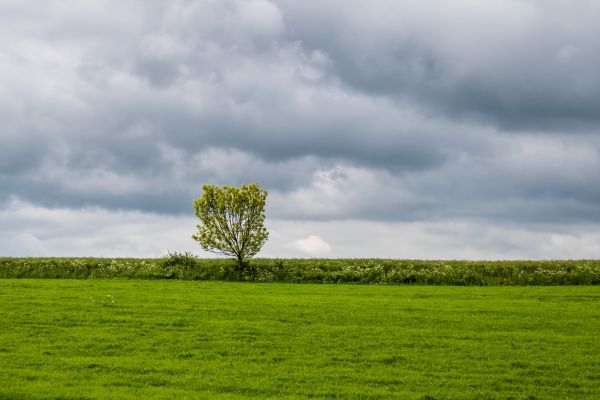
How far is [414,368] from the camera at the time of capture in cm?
2241

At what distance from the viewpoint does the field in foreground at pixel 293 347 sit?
19.9 m

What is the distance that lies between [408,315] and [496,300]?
36.7ft

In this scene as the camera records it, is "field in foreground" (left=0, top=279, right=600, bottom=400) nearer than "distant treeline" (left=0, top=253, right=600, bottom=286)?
Yes

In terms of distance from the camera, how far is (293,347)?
25375 millimetres

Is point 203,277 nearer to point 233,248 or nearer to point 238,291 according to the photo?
point 233,248

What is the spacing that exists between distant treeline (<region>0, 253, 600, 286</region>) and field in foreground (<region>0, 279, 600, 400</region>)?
54.5 feet

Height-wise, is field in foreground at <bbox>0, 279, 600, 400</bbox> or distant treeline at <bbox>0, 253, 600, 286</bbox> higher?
distant treeline at <bbox>0, 253, 600, 286</bbox>

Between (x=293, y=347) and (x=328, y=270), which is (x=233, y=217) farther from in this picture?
(x=293, y=347)

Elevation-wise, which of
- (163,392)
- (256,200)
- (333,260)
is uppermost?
(256,200)

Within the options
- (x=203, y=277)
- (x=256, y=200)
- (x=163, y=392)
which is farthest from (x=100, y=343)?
(x=256, y=200)

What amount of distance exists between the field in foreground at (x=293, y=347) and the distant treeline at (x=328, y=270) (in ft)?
54.5

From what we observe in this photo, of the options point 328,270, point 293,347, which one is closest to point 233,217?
point 328,270

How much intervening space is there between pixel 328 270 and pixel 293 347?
37007 millimetres

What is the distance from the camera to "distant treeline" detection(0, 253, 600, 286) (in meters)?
58.3
